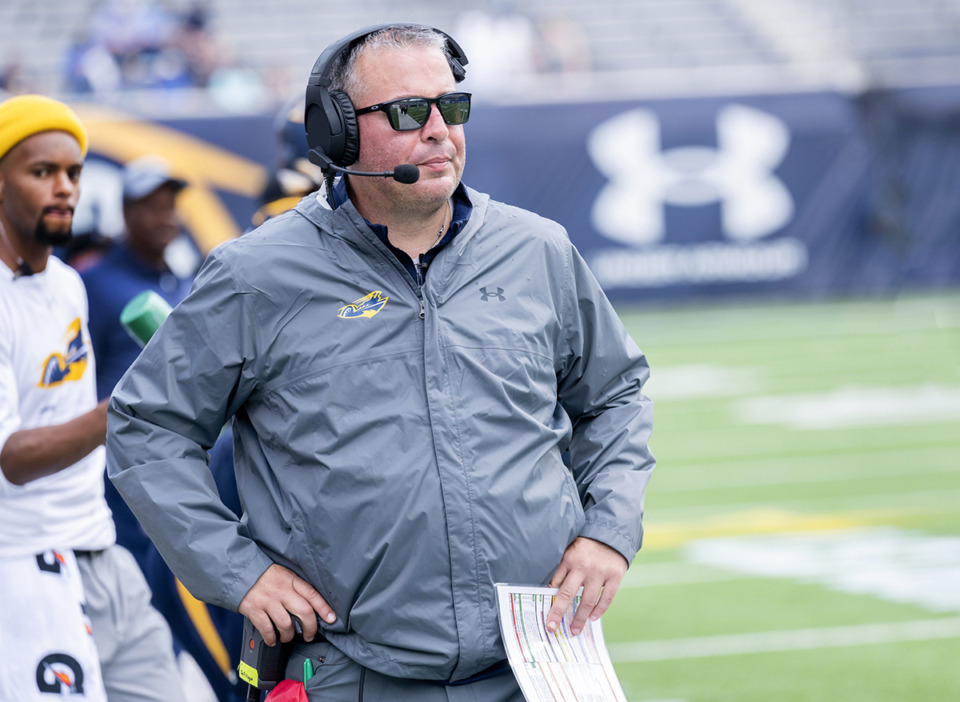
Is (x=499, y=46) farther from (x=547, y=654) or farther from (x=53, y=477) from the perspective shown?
(x=547, y=654)

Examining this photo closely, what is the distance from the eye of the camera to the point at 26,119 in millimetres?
3785

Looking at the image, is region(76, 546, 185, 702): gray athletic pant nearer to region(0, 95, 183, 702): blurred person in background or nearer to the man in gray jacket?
region(0, 95, 183, 702): blurred person in background

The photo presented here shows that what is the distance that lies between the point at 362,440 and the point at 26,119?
1784 mm

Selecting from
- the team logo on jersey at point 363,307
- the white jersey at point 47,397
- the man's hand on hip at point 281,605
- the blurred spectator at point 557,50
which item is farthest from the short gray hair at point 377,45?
the blurred spectator at point 557,50

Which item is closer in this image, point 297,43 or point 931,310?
point 931,310

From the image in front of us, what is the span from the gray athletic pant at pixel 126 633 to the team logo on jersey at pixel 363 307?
5.32 ft

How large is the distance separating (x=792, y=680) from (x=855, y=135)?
43.6ft

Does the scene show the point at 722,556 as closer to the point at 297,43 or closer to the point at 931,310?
the point at 931,310

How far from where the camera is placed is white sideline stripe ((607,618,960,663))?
20.5ft

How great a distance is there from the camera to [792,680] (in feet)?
19.2

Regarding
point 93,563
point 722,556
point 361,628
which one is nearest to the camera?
point 361,628

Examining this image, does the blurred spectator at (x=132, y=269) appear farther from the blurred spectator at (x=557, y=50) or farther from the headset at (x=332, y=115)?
the blurred spectator at (x=557, y=50)

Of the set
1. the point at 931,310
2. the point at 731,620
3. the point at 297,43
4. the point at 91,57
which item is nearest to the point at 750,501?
the point at 731,620

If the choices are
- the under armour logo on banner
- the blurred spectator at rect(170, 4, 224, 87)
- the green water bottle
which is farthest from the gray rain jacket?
the blurred spectator at rect(170, 4, 224, 87)
